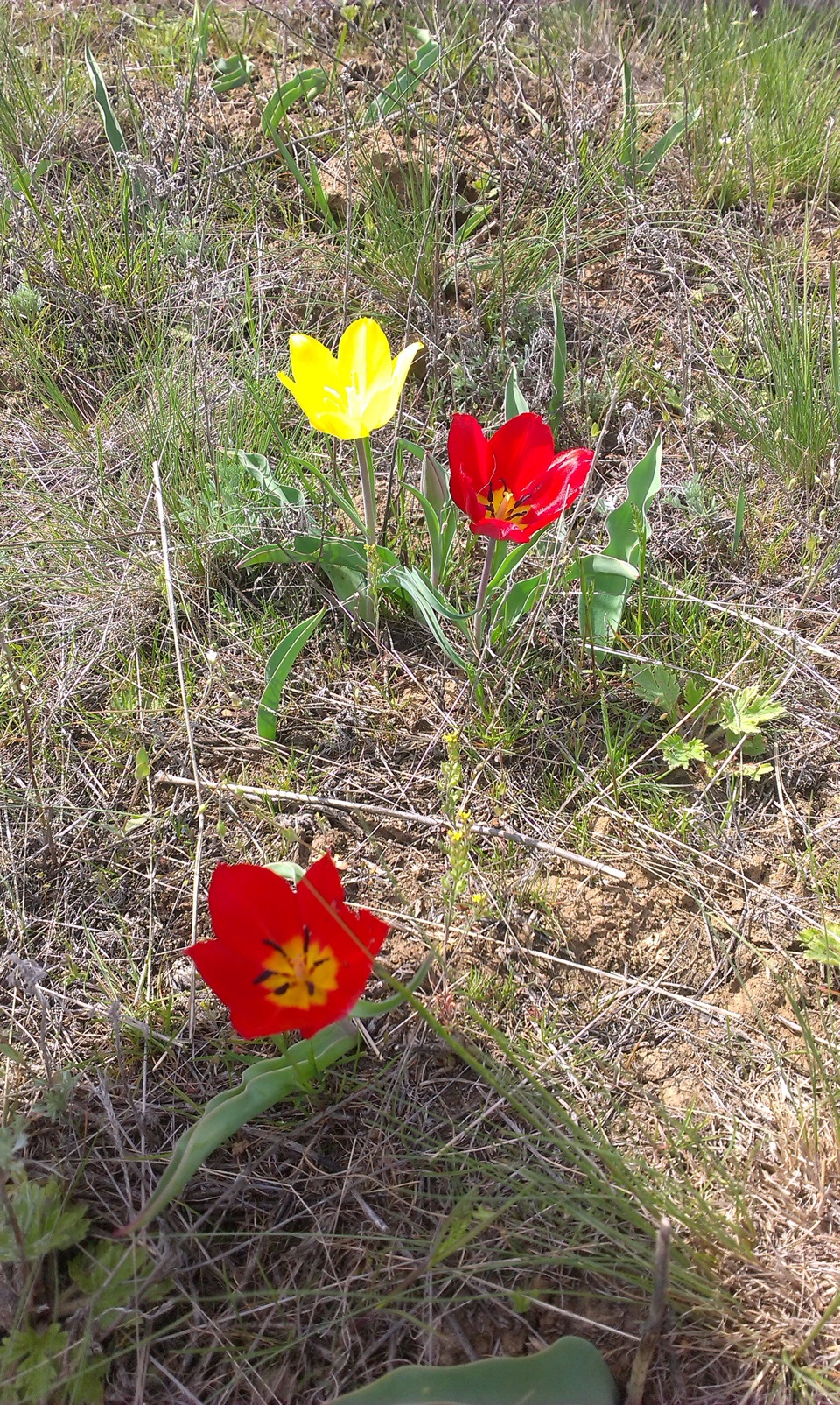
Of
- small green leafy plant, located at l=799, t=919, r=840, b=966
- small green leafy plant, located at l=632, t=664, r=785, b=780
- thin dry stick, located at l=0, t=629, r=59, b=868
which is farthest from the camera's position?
small green leafy plant, located at l=632, t=664, r=785, b=780

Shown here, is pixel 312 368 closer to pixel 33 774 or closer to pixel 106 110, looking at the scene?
pixel 33 774

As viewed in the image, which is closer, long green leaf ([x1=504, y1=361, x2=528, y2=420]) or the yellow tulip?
the yellow tulip

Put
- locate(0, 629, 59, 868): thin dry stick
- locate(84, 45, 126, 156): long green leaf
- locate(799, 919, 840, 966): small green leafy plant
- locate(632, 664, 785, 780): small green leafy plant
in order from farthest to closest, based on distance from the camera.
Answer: locate(84, 45, 126, 156): long green leaf
locate(632, 664, 785, 780): small green leafy plant
locate(0, 629, 59, 868): thin dry stick
locate(799, 919, 840, 966): small green leafy plant

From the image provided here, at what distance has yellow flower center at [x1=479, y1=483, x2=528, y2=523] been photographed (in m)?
1.65

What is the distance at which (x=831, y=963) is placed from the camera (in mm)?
1468

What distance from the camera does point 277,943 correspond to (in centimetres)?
128

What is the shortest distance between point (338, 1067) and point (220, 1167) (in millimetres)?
207

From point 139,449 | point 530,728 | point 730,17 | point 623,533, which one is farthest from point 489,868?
point 730,17

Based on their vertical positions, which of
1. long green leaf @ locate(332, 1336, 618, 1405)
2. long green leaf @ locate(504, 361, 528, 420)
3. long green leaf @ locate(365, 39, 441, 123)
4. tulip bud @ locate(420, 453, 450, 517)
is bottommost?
long green leaf @ locate(332, 1336, 618, 1405)

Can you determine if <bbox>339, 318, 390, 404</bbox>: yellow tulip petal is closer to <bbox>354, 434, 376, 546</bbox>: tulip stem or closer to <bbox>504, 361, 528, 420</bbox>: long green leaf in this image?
<bbox>354, 434, 376, 546</bbox>: tulip stem

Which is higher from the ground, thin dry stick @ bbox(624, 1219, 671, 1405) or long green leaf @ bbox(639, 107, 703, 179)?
long green leaf @ bbox(639, 107, 703, 179)

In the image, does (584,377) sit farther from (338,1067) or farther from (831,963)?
(338,1067)

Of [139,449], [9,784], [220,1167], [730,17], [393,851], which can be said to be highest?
[730,17]

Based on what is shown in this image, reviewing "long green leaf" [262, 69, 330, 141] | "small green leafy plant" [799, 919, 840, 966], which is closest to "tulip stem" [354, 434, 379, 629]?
"small green leafy plant" [799, 919, 840, 966]
